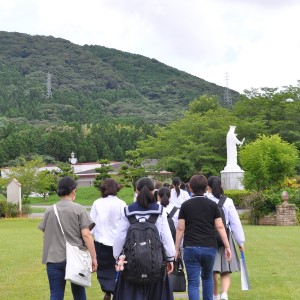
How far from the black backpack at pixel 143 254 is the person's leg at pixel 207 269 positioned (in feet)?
3.49

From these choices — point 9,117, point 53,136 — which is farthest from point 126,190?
point 9,117

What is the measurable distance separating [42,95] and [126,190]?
379ft

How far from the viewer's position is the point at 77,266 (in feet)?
23.8

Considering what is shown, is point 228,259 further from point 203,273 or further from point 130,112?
point 130,112

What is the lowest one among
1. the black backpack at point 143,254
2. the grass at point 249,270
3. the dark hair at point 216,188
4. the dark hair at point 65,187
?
the grass at point 249,270

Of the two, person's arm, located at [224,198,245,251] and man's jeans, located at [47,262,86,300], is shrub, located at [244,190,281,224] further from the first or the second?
man's jeans, located at [47,262,86,300]

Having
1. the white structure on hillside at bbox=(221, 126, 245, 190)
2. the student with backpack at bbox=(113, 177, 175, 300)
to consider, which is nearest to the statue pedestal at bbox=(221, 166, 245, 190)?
the white structure on hillside at bbox=(221, 126, 245, 190)

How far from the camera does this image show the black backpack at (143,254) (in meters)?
6.74

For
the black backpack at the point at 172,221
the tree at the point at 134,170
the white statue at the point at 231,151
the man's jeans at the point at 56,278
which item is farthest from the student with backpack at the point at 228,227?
the tree at the point at 134,170

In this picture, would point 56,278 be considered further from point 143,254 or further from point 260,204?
point 260,204

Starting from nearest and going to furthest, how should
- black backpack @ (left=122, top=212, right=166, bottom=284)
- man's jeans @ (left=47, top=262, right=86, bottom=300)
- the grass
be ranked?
black backpack @ (left=122, top=212, right=166, bottom=284) < man's jeans @ (left=47, top=262, right=86, bottom=300) < the grass

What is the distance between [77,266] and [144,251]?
90 cm

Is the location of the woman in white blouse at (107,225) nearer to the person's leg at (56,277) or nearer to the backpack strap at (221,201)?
the backpack strap at (221,201)

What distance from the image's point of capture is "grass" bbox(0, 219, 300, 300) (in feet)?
34.4
